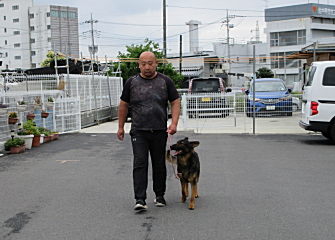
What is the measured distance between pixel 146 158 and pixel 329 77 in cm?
749

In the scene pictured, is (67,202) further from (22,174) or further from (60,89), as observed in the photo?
(60,89)

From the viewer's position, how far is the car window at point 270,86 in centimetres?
2000

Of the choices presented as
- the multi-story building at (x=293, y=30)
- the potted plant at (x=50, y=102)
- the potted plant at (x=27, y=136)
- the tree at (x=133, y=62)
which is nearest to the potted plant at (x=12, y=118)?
the potted plant at (x=27, y=136)

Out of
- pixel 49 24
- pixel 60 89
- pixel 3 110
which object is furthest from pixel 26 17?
pixel 3 110

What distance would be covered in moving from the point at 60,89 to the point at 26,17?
214 feet

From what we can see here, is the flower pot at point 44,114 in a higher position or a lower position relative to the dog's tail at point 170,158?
higher

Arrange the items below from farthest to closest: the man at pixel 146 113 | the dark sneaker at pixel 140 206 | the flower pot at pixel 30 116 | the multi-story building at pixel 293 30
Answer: the multi-story building at pixel 293 30
the flower pot at pixel 30 116
the man at pixel 146 113
the dark sneaker at pixel 140 206

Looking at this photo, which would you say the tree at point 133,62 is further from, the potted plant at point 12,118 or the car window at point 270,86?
the potted plant at point 12,118

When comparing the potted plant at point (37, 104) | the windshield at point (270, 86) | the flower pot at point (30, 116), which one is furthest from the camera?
the windshield at point (270, 86)

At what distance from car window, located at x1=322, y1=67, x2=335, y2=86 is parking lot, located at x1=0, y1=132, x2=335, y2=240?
168 centimetres

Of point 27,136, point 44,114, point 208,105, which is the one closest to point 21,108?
point 27,136

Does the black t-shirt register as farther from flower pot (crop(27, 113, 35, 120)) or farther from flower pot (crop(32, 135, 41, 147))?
flower pot (crop(27, 113, 35, 120))

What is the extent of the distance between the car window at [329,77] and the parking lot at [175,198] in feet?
5.52

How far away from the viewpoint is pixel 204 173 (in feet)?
27.0
